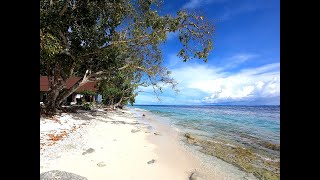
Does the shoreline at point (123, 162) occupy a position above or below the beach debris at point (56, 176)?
below

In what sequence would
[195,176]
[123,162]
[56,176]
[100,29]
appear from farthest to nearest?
[100,29], [123,162], [195,176], [56,176]

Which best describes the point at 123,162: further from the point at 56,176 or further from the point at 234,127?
the point at 234,127

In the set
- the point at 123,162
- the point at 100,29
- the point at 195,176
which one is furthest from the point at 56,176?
the point at 100,29

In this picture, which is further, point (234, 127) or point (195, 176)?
point (234, 127)

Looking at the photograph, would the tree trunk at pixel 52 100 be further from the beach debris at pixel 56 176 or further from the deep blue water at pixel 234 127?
the beach debris at pixel 56 176

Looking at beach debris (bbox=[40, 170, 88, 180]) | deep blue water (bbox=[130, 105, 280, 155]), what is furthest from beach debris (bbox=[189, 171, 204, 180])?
deep blue water (bbox=[130, 105, 280, 155])

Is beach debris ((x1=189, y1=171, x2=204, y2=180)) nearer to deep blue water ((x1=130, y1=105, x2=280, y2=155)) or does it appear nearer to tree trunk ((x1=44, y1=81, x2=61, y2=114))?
deep blue water ((x1=130, y1=105, x2=280, y2=155))

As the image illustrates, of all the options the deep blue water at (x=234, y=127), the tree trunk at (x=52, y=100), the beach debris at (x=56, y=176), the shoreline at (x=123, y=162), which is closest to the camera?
the beach debris at (x=56, y=176)

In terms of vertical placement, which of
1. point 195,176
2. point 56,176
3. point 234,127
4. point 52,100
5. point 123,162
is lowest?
point 234,127

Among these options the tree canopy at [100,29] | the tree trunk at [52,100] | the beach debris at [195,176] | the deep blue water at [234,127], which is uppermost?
the tree canopy at [100,29]

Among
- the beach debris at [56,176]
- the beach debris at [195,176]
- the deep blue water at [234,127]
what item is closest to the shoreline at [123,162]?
the beach debris at [195,176]
